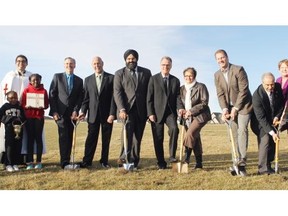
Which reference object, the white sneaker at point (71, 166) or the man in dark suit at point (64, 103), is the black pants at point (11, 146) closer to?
the man in dark suit at point (64, 103)

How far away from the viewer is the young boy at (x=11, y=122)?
6648 mm

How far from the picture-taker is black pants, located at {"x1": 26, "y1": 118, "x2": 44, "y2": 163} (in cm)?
682

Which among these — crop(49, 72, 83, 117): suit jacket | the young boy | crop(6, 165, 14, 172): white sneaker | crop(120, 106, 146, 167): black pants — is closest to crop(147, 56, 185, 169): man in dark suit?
crop(120, 106, 146, 167): black pants

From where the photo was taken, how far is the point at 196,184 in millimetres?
5613

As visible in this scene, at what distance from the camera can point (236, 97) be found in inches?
252

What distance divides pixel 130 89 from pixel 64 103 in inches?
45.9

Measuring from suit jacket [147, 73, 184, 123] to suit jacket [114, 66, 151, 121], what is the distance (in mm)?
108

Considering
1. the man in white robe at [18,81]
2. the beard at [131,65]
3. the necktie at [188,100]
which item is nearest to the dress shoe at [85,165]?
the man in white robe at [18,81]

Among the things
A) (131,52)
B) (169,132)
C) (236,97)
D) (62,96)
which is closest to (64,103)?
(62,96)

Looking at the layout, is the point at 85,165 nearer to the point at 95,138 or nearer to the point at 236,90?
the point at 95,138

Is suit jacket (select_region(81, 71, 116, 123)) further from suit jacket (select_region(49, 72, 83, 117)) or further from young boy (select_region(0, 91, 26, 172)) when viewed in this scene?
young boy (select_region(0, 91, 26, 172))

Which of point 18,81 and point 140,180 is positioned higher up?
point 18,81

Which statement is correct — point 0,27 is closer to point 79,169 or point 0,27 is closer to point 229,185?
point 79,169

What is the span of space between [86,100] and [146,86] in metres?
1.09
